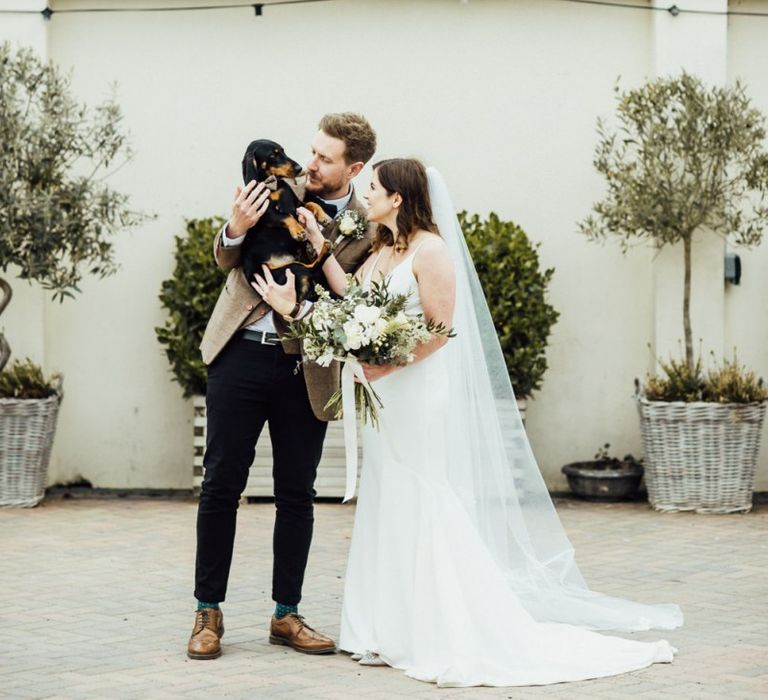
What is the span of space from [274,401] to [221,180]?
418cm

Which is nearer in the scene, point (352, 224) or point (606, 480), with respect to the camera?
point (352, 224)

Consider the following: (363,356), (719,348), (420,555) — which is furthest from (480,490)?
(719,348)

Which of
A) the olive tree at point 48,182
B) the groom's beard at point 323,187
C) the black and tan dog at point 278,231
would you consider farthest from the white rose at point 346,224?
the olive tree at point 48,182

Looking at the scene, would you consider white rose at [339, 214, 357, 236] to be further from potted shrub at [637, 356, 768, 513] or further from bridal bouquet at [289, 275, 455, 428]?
potted shrub at [637, 356, 768, 513]

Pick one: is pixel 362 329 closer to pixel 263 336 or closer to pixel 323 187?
pixel 263 336

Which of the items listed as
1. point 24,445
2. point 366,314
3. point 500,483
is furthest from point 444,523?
point 24,445

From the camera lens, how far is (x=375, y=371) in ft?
16.8

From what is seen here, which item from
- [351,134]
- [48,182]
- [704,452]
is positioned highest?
[48,182]

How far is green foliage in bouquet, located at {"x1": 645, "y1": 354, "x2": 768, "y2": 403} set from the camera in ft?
27.1

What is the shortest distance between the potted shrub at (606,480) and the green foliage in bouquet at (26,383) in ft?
11.0

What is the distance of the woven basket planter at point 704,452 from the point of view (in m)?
8.18

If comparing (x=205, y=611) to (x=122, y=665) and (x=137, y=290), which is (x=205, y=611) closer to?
(x=122, y=665)

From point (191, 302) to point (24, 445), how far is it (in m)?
1.35

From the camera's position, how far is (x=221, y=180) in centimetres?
909
